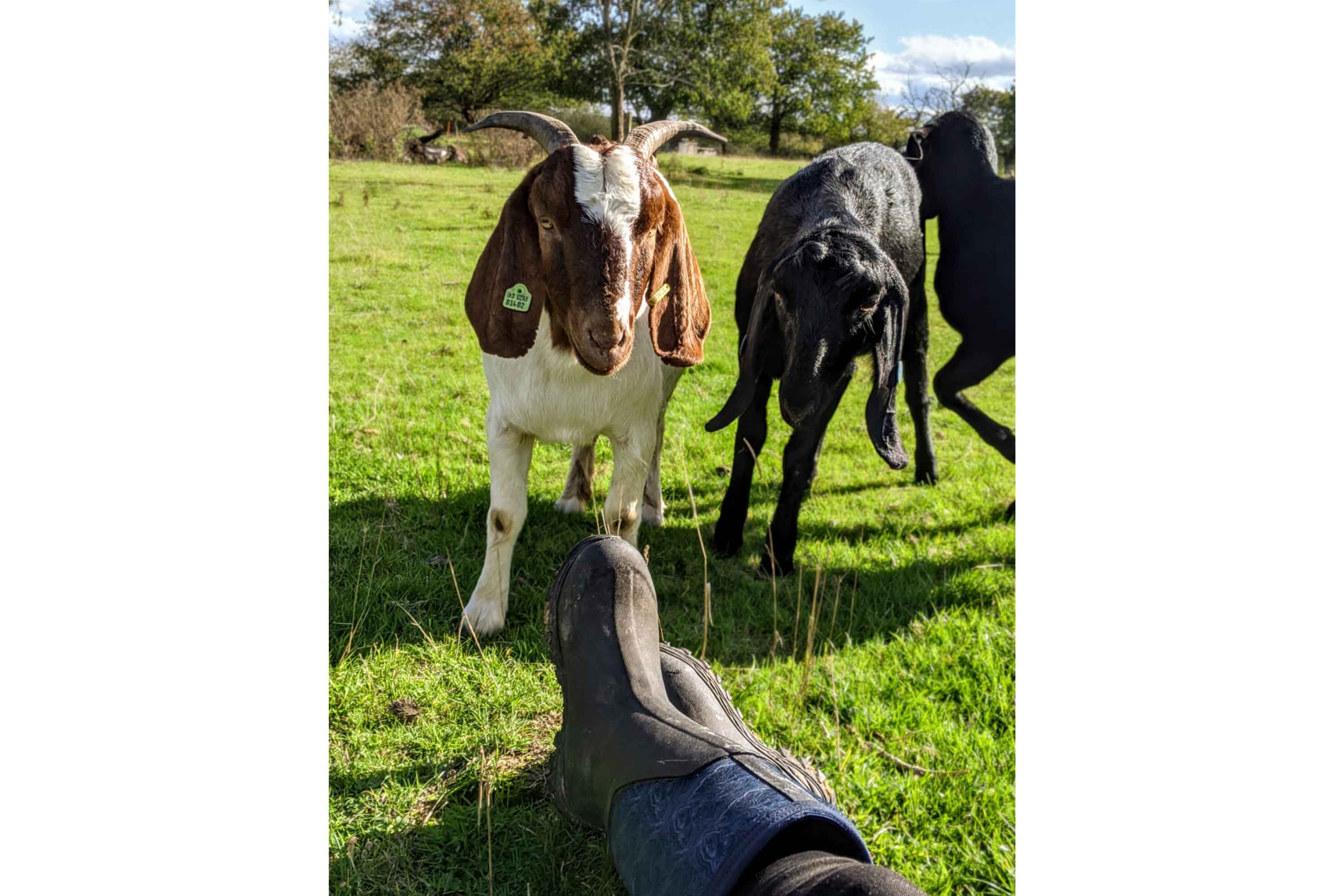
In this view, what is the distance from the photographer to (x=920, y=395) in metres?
4.25

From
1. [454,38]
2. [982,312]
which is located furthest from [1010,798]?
[454,38]

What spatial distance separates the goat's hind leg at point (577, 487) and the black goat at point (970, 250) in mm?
1510

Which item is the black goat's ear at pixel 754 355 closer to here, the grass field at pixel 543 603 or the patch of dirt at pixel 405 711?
the grass field at pixel 543 603

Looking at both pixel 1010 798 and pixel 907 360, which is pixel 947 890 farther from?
pixel 907 360

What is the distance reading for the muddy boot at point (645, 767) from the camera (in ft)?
4.92

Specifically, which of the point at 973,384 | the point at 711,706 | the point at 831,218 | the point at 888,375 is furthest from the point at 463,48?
the point at 973,384

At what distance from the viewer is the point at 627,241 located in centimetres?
221

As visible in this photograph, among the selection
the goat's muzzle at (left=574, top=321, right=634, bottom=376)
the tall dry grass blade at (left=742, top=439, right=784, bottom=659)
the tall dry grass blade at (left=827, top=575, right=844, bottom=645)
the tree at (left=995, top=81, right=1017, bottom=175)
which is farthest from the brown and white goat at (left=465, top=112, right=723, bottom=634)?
the tree at (left=995, top=81, right=1017, bottom=175)

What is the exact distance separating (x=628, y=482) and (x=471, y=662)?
2.44 ft

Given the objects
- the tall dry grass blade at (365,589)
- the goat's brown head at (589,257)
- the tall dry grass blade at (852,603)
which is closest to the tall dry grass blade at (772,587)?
the tall dry grass blade at (852,603)

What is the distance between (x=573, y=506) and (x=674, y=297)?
1.24 meters

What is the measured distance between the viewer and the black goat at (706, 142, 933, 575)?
8.45 ft

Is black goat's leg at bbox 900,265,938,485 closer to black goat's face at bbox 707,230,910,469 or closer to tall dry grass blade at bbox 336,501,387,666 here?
black goat's face at bbox 707,230,910,469

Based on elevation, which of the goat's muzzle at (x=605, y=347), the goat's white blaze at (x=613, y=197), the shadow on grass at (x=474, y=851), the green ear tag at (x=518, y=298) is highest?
the goat's white blaze at (x=613, y=197)
